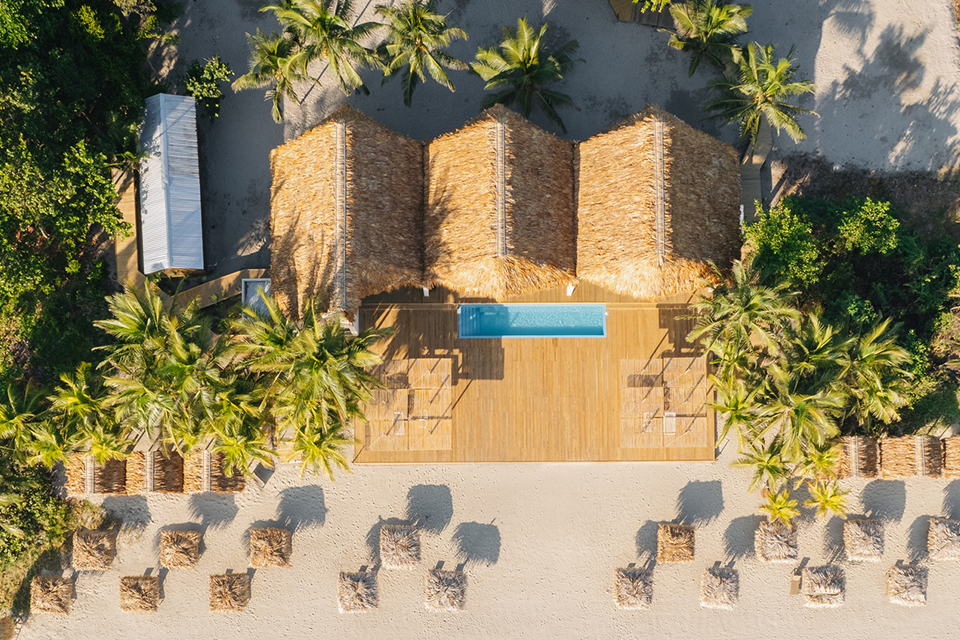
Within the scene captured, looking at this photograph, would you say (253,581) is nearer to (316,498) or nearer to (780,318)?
(316,498)

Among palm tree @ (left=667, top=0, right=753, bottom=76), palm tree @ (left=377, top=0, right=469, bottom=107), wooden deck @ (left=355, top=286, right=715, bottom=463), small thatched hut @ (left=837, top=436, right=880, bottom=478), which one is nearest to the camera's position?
palm tree @ (left=377, top=0, right=469, bottom=107)

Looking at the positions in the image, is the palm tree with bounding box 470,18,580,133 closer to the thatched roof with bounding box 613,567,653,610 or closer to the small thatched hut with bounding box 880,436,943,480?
the thatched roof with bounding box 613,567,653,610

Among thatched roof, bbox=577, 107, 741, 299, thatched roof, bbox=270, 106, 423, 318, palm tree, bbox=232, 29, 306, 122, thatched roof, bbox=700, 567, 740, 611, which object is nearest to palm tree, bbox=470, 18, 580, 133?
thatched roof, bbox=577, 107, 741, 299

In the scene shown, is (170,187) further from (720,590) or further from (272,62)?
(720,590)

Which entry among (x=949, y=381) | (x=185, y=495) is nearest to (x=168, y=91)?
(x=185, y=495)

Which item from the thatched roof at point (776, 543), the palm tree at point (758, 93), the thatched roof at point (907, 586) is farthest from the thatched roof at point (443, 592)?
the palm tree at point (758, 93)

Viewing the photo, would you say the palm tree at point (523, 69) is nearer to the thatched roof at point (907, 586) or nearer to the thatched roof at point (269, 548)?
the thatched roof at point (269, 548)

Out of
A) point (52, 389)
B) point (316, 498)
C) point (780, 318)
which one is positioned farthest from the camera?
point (316, 498)
